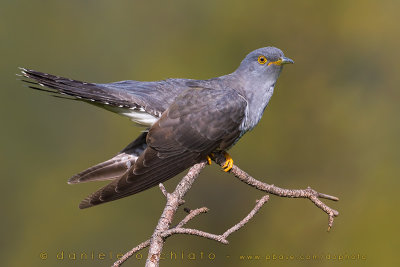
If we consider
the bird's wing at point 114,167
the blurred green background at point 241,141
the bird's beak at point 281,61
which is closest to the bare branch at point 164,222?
the bird's wing at point 114,167

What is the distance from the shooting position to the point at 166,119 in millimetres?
3469

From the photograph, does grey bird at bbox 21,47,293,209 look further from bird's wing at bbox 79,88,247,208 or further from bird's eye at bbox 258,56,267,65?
bird's eye at bbox 258,56,267,65

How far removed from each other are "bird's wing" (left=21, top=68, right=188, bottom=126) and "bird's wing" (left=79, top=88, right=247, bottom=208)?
0.10 meters

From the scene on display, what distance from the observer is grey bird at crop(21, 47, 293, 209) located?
3.28 metres

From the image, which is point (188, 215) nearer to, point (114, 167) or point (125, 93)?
point (114, 167)

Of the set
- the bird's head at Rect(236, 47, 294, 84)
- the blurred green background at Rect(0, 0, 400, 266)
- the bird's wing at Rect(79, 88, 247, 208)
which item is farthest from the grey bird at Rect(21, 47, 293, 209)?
the blurred green background at Rect(0, 0, 400, 266)

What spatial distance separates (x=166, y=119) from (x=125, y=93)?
0.30 m

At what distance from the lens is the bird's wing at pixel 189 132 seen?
11.0ft

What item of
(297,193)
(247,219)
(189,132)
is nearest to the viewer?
(247,219)

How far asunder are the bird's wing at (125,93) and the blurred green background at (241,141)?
6.12ft

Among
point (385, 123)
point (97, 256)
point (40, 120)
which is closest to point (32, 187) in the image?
point (40, 120)

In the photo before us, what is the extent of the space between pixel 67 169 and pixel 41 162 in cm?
29

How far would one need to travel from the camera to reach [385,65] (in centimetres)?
608

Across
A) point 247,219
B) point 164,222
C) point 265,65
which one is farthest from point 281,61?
point 164,222
